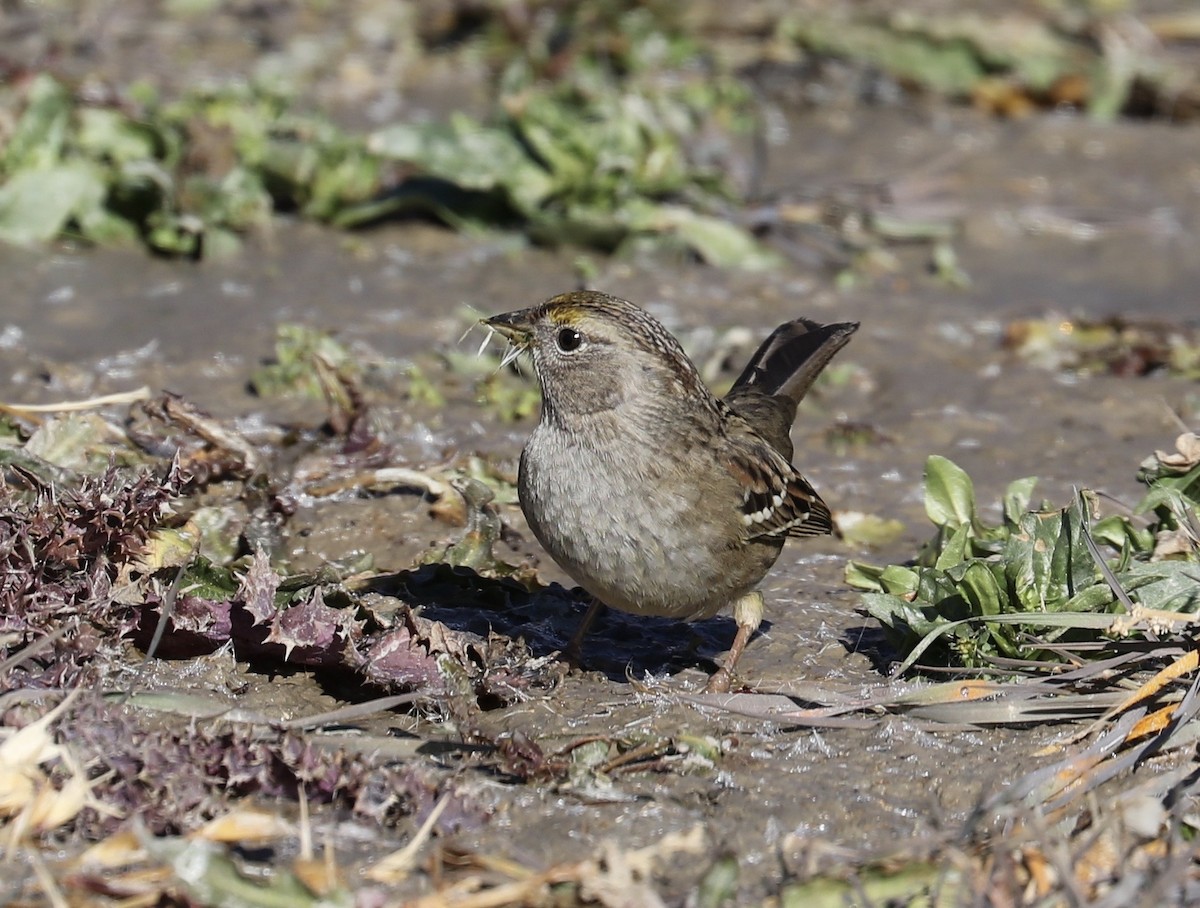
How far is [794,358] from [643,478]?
1303mm

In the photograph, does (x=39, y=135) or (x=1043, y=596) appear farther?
(x=39, y=135)

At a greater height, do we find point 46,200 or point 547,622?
point 46,200

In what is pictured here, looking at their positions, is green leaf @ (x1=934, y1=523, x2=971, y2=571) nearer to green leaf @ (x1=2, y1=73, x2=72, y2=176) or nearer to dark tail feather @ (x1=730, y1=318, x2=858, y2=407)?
dark tail feather @ (x1=730, y1=318, x2=858, y2=407)

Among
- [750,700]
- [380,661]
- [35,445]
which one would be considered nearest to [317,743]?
[380,661]

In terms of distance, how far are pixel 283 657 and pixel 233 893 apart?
1.24m

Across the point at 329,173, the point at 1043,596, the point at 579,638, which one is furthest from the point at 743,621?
the point at 329,173

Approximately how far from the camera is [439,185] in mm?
8031

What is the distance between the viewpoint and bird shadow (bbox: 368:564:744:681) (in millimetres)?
4820

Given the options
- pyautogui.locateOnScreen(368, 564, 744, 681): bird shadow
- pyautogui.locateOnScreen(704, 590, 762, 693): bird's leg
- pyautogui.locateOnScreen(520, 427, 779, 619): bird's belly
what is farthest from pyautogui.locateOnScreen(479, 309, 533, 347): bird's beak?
pyautogui.locateOnScreen(704, 590, 762, 693): bird's leg

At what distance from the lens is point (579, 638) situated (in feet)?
15.4

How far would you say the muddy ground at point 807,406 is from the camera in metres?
3.82

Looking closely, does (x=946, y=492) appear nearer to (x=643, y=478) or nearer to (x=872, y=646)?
(x=872, y=646)

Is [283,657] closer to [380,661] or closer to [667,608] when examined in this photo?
[380,661]

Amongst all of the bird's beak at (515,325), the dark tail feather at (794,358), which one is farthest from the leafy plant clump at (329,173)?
the bird's beak at (515,325)
